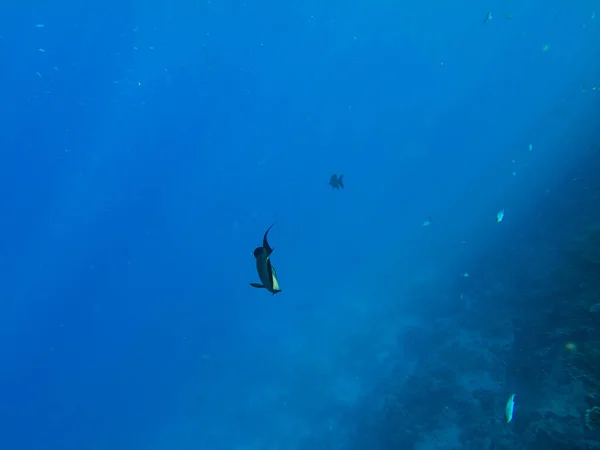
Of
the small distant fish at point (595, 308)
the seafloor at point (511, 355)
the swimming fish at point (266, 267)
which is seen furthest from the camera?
the small distant fish at point (595, 308)

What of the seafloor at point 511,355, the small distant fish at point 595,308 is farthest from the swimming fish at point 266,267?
the small distant fish at point 595,308

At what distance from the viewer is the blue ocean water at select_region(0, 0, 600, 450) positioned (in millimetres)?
16719

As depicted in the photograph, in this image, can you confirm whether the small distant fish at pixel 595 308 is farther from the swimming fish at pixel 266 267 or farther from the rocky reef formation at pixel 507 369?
the swimming fish at pixel 266 267

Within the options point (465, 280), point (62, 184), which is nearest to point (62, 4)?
point (62, 184)

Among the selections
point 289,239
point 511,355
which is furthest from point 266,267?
point 289,239

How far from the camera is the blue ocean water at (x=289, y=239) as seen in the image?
54.9 ft

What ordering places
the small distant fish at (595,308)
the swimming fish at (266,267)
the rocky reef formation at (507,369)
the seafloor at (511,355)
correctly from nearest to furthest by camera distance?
the swimming fish at (266,267) < the rocky reef formation at (507,369) < the seafloor at (511,355) < the small distant fish at (595,308)

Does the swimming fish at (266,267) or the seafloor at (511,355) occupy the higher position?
the seafloor at (511,355)

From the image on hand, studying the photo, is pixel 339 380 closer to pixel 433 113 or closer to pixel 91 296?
pixel 91 296

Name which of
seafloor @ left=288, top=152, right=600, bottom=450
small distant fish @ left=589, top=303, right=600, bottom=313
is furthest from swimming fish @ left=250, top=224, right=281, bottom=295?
small distant fish @ left=589, top=303, right=600, bottom=313

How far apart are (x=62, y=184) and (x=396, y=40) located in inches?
4358

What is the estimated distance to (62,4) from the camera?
35.7m

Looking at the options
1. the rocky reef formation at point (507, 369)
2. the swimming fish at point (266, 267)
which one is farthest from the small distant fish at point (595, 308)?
the swimming fish at point (266, 267)

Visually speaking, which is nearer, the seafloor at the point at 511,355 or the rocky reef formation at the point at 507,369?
the rocky reef formation at the point at 507,369
